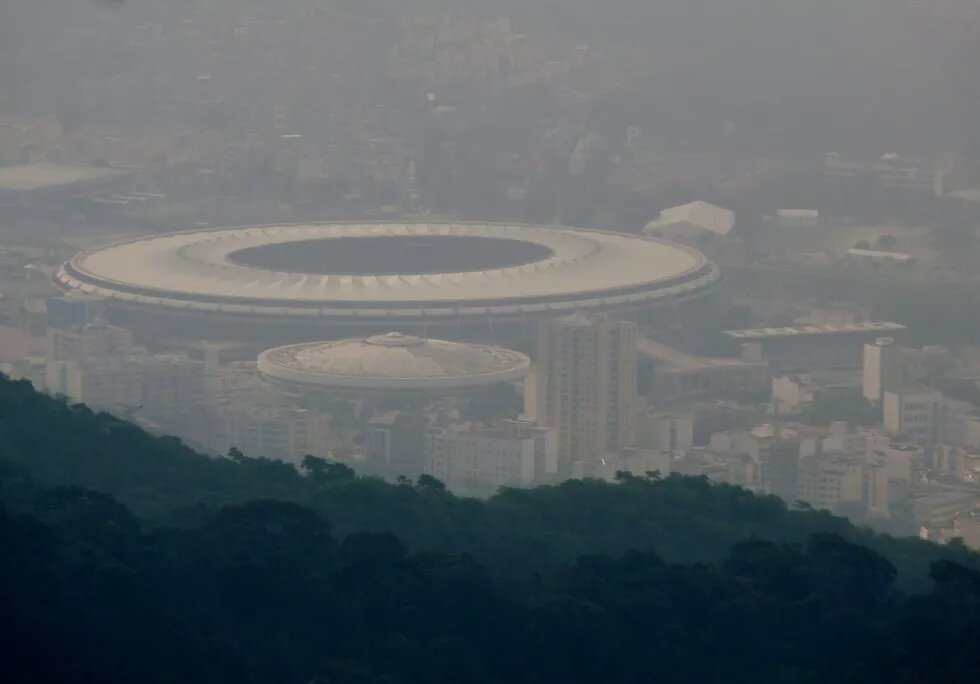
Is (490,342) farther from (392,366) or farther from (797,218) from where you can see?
(797,218)

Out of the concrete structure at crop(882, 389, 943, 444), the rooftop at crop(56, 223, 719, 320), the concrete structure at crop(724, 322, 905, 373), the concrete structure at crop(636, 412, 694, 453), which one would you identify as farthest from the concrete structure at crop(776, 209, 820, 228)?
the concrete structure at crop(636, 412, 694, 453)

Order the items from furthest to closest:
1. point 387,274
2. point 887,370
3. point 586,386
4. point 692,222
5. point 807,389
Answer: point 692,222 < point 387,274 < point 887,370 < point 807,389 < point 586,386

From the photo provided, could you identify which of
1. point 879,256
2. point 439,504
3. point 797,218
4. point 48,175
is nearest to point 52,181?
point 48,175

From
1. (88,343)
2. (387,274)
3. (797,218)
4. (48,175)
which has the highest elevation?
(88,343)

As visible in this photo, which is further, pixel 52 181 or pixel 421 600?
pixel 52 181

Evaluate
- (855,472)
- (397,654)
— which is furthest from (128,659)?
(855,472)

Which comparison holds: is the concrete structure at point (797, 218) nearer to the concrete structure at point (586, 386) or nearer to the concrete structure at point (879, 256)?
the concrete structure at point (879, 256)
